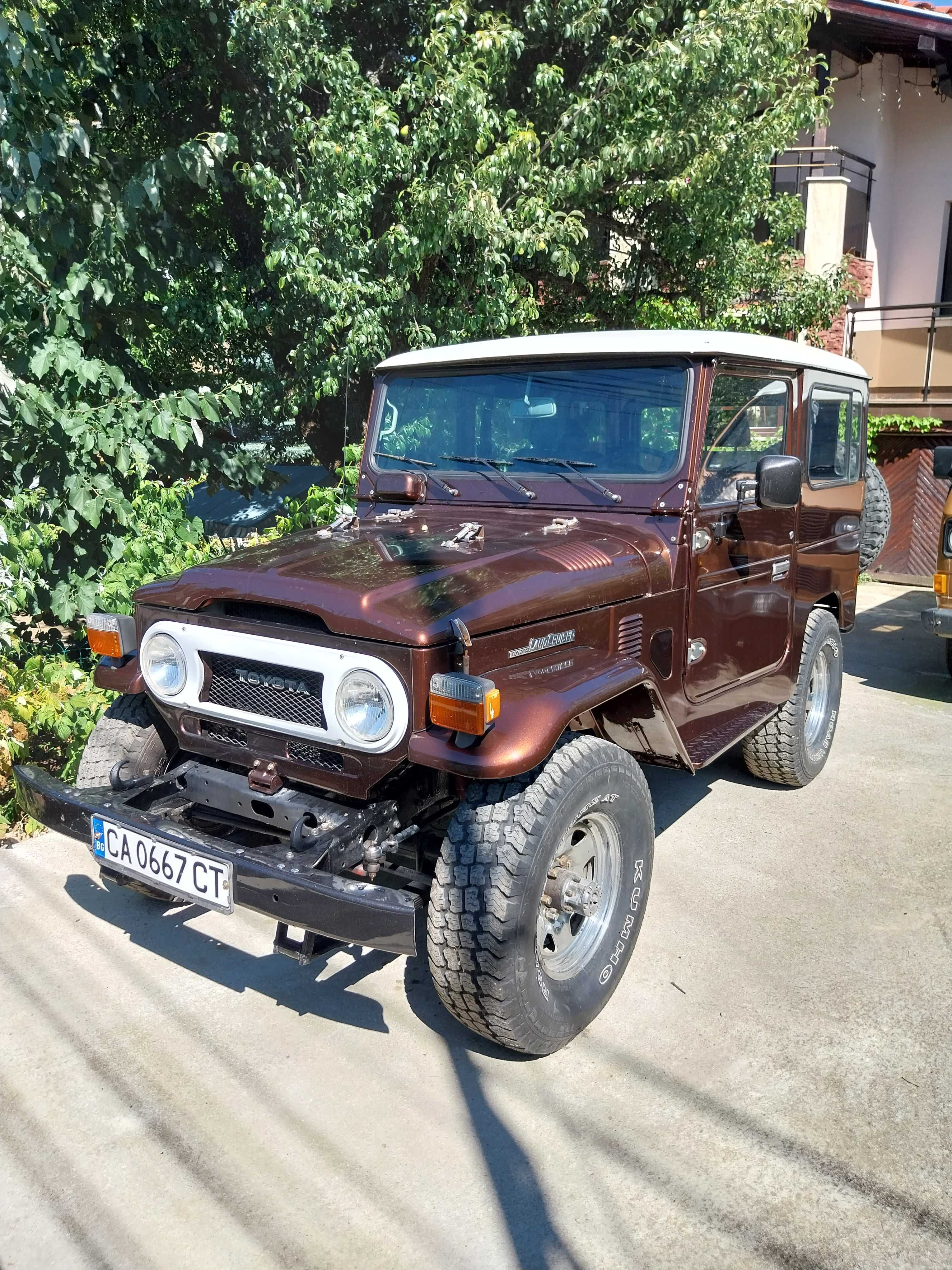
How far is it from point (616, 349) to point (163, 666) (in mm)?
1951

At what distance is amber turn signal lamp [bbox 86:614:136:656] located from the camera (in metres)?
3.34

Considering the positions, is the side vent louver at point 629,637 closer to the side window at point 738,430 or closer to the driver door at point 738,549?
the driver door at point 738,549

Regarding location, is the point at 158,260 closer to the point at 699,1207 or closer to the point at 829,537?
the point at 829,537

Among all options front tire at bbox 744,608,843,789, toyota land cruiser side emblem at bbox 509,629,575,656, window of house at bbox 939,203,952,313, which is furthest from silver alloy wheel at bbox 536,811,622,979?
window of house at bbox 939,203,952,313

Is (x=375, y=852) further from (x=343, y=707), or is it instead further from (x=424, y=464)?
(x=424, y=464)

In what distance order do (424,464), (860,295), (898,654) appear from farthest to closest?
(860,295) < (898,654) < (424,464)

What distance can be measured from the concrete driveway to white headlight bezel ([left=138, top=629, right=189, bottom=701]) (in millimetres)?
976

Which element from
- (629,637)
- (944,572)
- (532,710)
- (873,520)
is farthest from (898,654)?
(532,710)

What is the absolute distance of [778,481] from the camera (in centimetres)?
350

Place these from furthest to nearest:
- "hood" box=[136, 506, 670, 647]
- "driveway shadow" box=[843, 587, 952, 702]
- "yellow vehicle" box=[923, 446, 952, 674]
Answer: "driveway shadow" box=[843, 587, 952, 702]
"yellow vehicle" box=[923, 446, 952, 674]
"hood" box=[136, 506, 670, 647]

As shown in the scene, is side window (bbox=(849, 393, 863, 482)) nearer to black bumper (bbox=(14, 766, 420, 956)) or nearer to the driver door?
the driver door

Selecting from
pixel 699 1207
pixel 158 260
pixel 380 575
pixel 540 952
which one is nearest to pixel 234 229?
pixel 158 260

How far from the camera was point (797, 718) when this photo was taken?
4.72 meters

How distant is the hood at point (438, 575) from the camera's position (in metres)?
2.68
